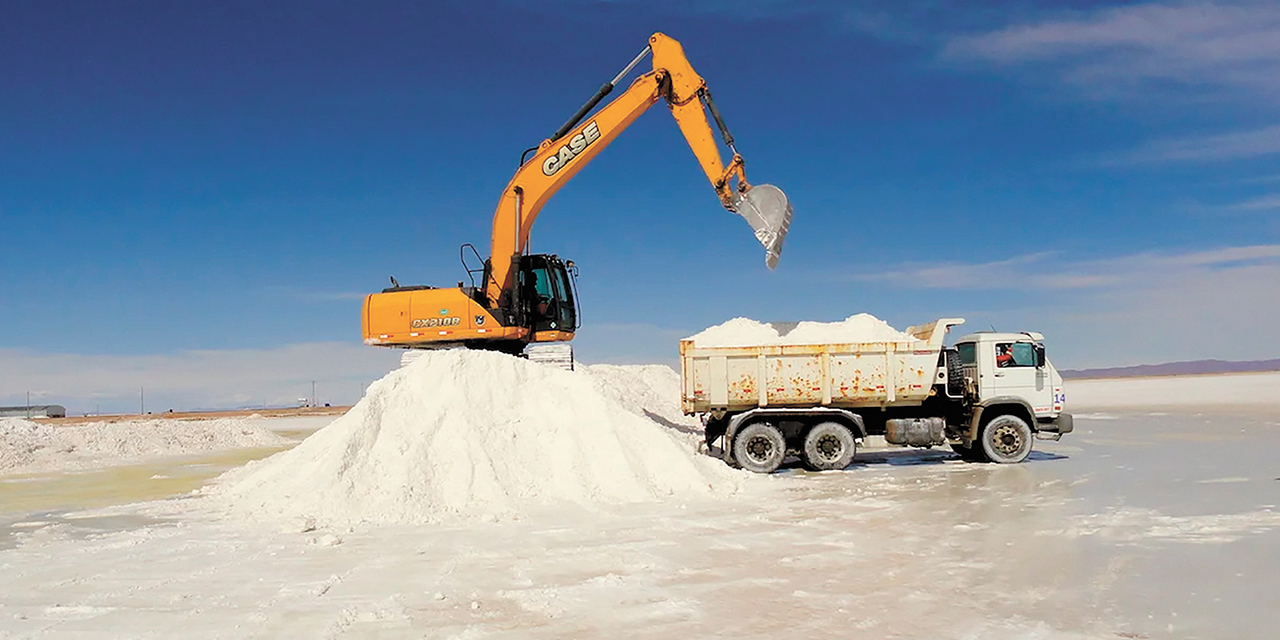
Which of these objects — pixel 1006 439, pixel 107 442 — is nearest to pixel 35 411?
pixel 107 442

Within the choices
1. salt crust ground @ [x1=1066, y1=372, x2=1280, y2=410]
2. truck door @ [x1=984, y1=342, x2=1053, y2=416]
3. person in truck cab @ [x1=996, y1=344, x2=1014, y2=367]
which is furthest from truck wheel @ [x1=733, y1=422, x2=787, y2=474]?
salt crust ground @ [x1=1066, y1=372, x2=1280, y2=410]

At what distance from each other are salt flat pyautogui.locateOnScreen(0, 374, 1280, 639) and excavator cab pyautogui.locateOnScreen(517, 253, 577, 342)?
687 cm

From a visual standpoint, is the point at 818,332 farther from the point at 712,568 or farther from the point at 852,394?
the point at 712,568

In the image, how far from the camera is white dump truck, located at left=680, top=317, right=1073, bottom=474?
1684 cm

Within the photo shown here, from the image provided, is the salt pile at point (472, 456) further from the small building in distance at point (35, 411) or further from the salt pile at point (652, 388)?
the small building in distance at point (35, 411)

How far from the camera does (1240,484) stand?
13.4 metres

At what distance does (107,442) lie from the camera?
24922 mm

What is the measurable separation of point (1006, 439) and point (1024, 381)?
1225mm

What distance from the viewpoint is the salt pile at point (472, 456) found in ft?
40.0

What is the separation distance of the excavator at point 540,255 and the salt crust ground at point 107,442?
9.85 metres

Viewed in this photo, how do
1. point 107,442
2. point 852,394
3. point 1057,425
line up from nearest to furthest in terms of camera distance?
1. point 852,394
2. point 1057,425
3. point 107,442

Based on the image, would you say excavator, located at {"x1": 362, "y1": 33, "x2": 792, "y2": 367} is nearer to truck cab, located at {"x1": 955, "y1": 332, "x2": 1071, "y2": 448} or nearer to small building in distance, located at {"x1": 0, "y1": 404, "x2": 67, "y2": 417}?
truck cab, located at {"x1": 955, "y1": 332, "x2": 1071, "y2": 448}

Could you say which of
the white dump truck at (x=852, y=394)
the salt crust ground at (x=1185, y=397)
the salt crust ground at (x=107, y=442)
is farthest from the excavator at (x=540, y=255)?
the salt crust ground at (x=1185, y=397)

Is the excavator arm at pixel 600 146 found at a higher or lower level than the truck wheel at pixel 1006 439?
higher
